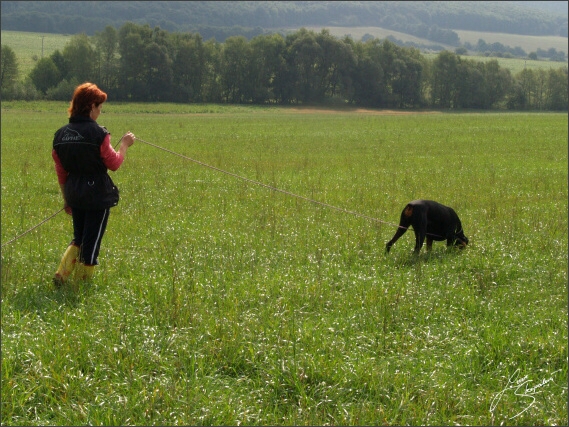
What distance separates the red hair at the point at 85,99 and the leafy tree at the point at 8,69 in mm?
69884

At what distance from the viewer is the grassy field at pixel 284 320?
4355mm

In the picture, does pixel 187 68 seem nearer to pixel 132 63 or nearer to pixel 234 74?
pixel 234 74

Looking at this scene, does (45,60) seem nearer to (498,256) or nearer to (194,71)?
(194,71)

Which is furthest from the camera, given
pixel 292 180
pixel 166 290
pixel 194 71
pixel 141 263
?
pixel 194 71

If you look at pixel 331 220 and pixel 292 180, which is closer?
pixel 331 220

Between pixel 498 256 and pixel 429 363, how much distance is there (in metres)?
3.98

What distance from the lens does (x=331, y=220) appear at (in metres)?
11.1

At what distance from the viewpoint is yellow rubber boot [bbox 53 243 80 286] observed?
268 inches

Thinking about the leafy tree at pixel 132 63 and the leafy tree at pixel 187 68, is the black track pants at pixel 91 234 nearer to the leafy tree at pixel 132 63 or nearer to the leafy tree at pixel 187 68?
the leafy tree at pixel 132 63

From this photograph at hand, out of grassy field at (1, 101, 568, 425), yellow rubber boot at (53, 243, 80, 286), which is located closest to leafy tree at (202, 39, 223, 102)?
grassy field at (1, 101, 568, 425)

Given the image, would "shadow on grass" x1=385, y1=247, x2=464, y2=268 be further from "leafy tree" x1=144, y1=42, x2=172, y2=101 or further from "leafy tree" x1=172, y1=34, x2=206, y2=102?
"leafy tree" x1=172, y1=34, x2=206, y2=102

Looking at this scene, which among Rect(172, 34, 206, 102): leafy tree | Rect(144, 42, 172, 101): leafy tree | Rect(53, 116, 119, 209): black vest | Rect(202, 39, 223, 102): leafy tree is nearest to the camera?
Rect(53, 116, 119, 209): black vest

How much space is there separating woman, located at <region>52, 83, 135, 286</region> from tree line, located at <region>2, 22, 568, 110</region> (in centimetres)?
6948

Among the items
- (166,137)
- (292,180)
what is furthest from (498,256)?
(166,137)
